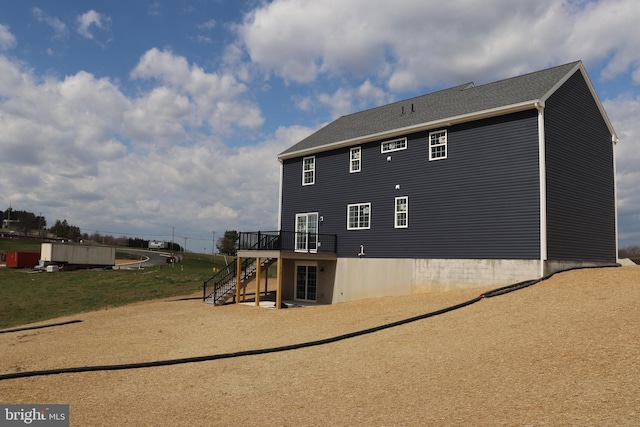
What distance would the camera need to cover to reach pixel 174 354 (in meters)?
13.1

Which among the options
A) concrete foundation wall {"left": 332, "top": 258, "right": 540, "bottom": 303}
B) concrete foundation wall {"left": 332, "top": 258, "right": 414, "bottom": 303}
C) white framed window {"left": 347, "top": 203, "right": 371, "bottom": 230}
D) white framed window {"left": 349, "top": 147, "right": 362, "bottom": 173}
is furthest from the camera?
white framed window {"left": 349, "top": 147, "right": 362, "bottom": 173}

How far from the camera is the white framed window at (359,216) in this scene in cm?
2377

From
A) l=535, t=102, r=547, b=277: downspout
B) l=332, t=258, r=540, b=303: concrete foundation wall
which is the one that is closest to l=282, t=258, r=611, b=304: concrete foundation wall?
l=332, t=258, r=540, b=303: concrete foundation wall

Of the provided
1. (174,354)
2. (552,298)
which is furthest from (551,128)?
(174,354)

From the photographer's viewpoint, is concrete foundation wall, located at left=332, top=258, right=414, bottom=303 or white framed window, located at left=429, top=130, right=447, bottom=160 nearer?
white framed window, located at left=429, top=130, right=447, bottom=160

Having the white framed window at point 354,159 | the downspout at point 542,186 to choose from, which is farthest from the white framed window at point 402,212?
the downspout at point 542,186

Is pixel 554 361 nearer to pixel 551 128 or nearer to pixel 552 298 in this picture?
pixel 552 298

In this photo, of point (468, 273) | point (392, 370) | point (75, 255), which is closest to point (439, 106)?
point (468, 273)

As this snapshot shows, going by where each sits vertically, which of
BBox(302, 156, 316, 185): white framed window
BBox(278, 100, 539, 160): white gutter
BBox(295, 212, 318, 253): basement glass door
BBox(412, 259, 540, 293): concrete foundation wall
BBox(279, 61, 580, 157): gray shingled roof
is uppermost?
BBox(279, 61, 580, 157): gray shingled roof

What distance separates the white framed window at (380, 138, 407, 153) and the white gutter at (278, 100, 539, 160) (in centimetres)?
29

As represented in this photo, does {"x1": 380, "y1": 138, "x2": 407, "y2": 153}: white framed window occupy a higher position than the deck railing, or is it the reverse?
{"x1": 380, "y1": 138, "x2": 407, "y2": 153}: white framed window

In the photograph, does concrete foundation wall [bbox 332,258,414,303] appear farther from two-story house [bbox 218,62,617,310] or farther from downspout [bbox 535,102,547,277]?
downspout [bbox 535,102,547,277]

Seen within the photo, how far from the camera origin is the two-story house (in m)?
18.2

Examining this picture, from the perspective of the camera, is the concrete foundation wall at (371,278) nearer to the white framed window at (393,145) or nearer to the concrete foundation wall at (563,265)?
the white framed window at (393,145)
